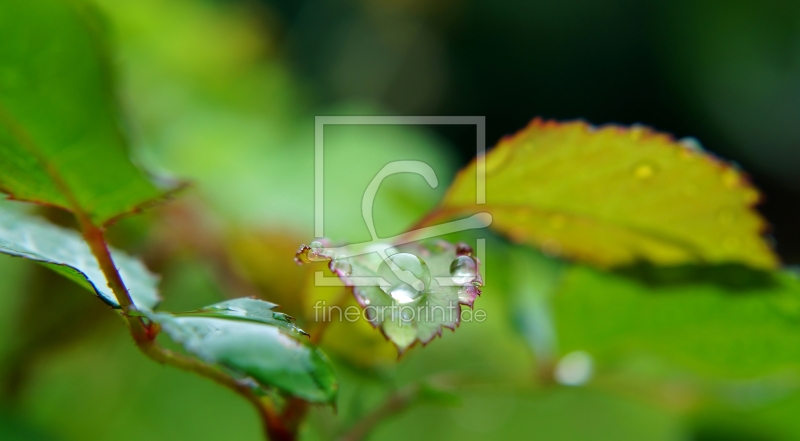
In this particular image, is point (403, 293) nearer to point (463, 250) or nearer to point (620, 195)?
point (463, 250)

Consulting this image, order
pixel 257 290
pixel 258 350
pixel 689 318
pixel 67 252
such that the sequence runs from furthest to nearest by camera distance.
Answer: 1. pixel 257 290
2. pixel 689 318
3. pixel 67 252
4. pixel 258 350

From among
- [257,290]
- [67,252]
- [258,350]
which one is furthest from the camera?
[257,290]

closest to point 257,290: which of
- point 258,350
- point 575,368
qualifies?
point 575,368

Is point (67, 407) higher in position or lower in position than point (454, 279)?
lower

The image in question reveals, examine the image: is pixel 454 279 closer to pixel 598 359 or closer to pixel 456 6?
pixel 598 359

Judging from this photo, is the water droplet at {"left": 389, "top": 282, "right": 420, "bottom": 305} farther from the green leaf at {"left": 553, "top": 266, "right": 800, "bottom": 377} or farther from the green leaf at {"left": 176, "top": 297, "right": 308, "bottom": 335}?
the green leaf at {"left": 553, "top": 266, "right": 800, "bottom": 377}

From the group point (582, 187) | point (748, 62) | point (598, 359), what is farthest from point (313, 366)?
point (748, 62)

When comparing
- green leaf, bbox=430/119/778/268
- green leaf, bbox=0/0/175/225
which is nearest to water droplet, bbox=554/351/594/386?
green leaf, bbox=430/119/778/268

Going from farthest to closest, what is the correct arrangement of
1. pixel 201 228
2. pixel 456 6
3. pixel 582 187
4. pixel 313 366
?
pixel 456 6
pixel 201 228
pixel 582 187
pixel 313 366
